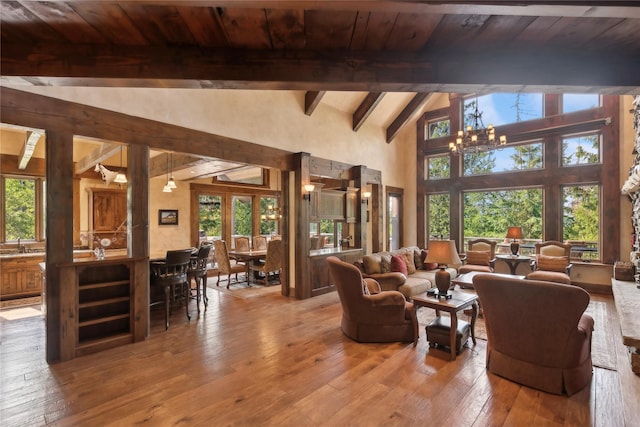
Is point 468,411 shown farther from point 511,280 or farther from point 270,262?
point 270,262

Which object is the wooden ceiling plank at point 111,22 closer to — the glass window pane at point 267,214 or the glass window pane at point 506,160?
the glass window pane at point 267,214

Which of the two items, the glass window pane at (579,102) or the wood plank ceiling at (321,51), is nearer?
the wood plank ceiling at (321,51)

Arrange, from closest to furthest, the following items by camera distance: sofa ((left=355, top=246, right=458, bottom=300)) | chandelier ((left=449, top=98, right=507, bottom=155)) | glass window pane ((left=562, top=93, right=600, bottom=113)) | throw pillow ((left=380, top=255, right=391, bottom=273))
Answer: sofa ((left=355, top=246, right=458, bottom=300)) < throw pillow ((left=380, top=255, right=391, bottom=273)) < chandelier ((left=449, top=98, right=507, bottom=155)) < glass window pane ((left=562, top=93, right=600, bottom=113))

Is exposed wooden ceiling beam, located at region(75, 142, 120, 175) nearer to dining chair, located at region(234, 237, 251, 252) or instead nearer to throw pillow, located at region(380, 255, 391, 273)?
dining chair, located at region(234, 237, 251, 252)

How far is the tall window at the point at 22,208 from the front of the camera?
5.92 metres

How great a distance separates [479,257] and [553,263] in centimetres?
132

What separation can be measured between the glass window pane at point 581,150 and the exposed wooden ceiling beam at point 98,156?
8.75m

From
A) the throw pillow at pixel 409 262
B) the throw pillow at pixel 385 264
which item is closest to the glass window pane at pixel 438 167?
the throw pillow at pixel 409 262

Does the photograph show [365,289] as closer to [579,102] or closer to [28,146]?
[28,146]

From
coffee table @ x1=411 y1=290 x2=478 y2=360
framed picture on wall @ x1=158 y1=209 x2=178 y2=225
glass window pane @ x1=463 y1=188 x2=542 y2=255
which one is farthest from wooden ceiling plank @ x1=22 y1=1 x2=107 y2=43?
glass window pane @ x1=463 y1=188 x2=542 y2=255

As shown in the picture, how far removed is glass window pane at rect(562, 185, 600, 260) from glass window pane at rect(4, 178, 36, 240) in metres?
11.6

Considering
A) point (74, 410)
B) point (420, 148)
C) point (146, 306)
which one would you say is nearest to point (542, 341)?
point (74, 410)

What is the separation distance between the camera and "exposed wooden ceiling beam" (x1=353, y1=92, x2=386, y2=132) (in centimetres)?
654

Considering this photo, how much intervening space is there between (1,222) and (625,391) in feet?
31.6
